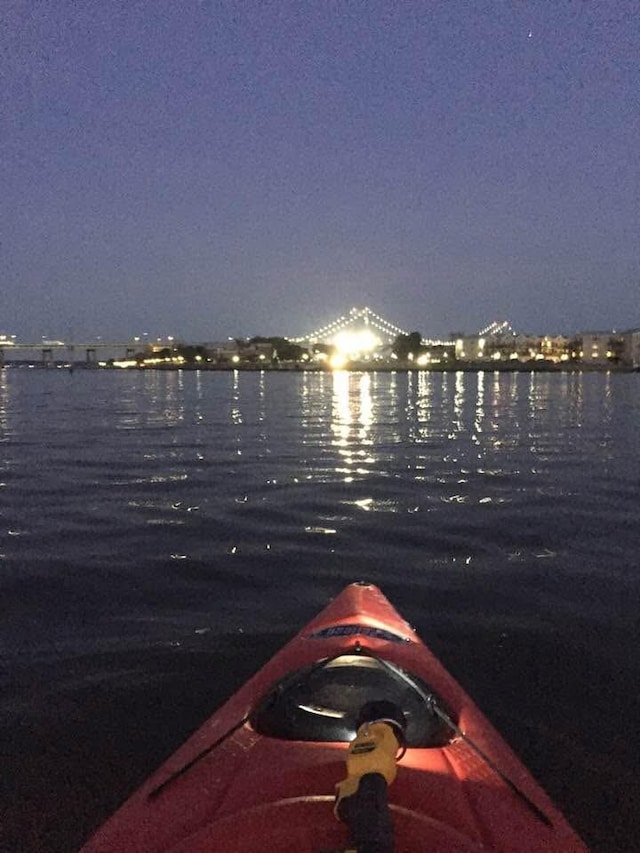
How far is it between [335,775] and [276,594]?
4.85 metres

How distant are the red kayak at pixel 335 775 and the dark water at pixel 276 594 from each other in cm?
105

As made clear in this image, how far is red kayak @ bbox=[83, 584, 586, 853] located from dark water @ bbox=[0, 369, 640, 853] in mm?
1049

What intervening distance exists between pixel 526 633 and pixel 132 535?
5.75 m

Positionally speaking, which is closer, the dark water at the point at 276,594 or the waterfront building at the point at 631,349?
the dark water at the point at 276,594

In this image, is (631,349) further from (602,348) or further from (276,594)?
(276,594)

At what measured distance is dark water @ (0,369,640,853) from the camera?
15.8 feet

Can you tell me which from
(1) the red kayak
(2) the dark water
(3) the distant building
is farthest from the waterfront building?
(1) the red kayak

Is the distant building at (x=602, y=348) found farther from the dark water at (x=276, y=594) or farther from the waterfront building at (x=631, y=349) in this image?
the dark water at (x=276, y=594)

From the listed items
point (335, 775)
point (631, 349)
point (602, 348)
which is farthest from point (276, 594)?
point (602, 348)

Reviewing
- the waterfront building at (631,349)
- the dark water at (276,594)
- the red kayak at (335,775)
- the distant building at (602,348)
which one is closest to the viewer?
the red kayak at (335,775)

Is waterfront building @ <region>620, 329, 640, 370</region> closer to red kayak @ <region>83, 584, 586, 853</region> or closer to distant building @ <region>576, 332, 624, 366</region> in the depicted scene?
distant building @ <region>576, 332, 624, 366</region>

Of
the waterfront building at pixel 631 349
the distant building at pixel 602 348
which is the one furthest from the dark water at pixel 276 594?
the distant building at pixel 602 348

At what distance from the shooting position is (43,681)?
586 cm

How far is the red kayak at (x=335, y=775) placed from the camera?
2646 mm
